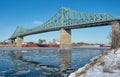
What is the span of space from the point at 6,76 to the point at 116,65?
8212mm

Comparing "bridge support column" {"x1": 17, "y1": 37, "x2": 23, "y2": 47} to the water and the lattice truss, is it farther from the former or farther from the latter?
the water

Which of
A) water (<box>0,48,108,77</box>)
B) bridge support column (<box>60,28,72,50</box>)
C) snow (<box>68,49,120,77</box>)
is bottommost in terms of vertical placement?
water (<box>0,48,108,77</box>)

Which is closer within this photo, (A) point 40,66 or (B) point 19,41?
(A) point 40,66

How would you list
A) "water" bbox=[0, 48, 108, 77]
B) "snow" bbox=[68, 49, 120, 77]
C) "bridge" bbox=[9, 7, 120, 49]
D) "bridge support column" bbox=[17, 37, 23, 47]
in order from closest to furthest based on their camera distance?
1. "snow" bbox=[68, 49, 120, 77]
2. "water" bbox=[0, 48, 108, 77]
3. "bridge" bbox=[9, 7, 120, 49]
4. "bridge support column" bbox=[17, 37, 23, 47]

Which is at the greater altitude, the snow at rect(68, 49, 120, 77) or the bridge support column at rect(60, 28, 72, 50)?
the bridge support column at rect(60, 28, 72, 50)

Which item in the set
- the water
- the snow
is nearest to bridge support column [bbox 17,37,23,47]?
the water

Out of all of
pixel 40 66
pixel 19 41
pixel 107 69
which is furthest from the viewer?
pixel 19 41

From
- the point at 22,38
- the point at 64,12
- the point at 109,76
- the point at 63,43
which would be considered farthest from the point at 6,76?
the point at 22,38

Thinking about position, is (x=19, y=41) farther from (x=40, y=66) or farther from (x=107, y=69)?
(x=107, y=69)

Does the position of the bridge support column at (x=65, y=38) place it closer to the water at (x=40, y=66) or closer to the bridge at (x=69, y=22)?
the bridge at (x=69, y=22)

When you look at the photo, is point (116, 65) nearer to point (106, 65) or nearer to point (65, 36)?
point (106, 65)

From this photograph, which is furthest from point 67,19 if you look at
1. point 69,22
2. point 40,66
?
point 40,66

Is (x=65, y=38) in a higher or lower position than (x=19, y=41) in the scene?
lower

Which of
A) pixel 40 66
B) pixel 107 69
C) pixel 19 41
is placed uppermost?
pixel 19 41
